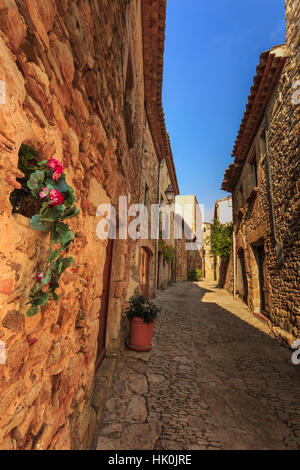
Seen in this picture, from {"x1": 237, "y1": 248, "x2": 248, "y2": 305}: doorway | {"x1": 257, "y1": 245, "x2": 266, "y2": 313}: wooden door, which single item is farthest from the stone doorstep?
{"x1": 237, "y1": 248, "x2": 248, "y2": 305}: doorway

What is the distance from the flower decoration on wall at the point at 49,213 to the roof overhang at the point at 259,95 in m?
6.26

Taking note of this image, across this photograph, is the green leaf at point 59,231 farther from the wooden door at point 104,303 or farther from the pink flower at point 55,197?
the wooden door at point 104,303

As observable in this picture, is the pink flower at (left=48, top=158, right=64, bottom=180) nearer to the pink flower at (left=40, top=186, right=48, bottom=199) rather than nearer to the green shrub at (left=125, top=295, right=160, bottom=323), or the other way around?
the pink flower at (left=40, top=186, right=48, bottom=199)

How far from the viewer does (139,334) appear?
3646 mm

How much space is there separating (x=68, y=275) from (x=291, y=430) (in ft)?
8.81

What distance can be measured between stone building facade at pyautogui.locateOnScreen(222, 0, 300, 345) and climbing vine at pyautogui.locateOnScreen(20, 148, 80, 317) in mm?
4583

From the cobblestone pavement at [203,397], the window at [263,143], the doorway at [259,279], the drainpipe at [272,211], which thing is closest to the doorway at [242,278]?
the doorway at [259,279]

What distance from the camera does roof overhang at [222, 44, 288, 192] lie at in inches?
194

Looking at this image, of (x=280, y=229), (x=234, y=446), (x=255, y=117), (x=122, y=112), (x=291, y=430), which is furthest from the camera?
(x=255, y=117)

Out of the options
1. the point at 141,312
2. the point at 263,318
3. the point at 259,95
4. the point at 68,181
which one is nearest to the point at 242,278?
the point at 263,318

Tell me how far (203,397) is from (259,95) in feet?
22.3
